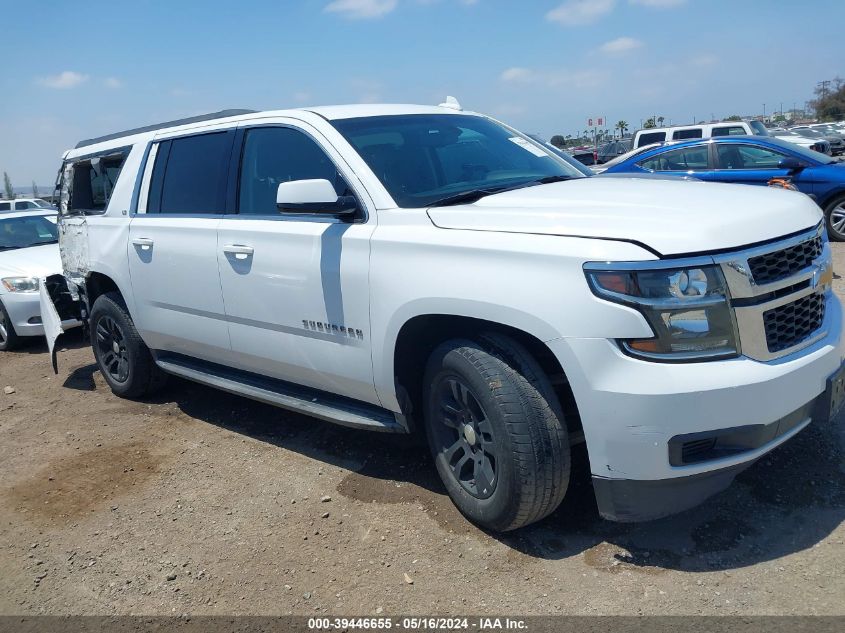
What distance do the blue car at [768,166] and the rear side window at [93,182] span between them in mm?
6861

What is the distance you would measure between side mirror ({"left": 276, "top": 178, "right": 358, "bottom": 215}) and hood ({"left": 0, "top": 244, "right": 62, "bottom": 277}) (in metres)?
5.61

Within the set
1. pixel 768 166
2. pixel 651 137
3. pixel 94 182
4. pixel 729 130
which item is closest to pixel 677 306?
pixel 94 182

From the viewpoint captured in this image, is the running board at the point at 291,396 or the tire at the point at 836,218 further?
the tire at the point at 836,218

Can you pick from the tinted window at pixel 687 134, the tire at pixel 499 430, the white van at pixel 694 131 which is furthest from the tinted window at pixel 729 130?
the tire at pixel 499 430

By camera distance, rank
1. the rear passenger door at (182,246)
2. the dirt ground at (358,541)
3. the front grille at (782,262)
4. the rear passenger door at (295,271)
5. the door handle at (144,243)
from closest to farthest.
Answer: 1. the front grille at (782,262)
2. the dirt ground at (358,541)
3. the rear passenger door at (295,271)
4. the rear passenger door at (182,246)
5. the door handle at (144,243)

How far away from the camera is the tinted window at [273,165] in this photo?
13.0ft

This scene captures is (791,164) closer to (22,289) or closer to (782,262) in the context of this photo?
(782,262)

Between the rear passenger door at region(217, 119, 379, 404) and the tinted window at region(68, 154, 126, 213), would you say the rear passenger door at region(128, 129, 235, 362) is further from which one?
the tinted window at region(68, 154, 126, 213)

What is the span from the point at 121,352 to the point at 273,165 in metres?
2.42

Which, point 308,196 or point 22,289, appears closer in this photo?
point 308,196

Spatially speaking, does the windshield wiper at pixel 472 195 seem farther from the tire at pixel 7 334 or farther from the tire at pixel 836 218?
the tire at pixel 836 218

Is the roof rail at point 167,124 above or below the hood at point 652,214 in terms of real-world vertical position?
above

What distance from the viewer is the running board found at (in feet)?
12.1

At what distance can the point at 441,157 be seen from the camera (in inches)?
157
